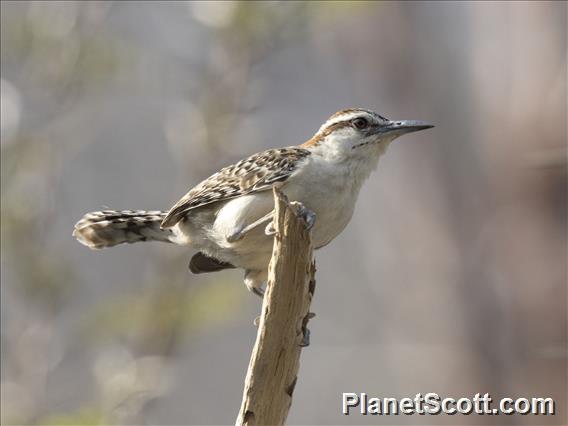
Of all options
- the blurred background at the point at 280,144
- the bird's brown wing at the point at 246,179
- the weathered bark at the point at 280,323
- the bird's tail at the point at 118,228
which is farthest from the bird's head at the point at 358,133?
the blurred background at the point at 280,144

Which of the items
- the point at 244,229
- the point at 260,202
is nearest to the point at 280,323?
the point at 244,229

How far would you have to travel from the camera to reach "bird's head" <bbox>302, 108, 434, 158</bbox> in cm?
480

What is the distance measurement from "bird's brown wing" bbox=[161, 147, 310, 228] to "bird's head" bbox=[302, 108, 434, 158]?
0.16 metres

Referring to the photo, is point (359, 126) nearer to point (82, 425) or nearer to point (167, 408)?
point (82, 425)

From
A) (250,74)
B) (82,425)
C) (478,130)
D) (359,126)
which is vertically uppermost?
(478,130)

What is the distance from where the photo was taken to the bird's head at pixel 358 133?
480 cm

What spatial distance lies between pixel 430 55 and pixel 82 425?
21.0 ft

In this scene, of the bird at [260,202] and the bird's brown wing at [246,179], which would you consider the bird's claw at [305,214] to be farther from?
the bird's brown wing at [246,179]

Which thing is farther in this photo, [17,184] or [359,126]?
[17,184]

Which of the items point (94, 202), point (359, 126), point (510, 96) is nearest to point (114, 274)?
point (94, 202)

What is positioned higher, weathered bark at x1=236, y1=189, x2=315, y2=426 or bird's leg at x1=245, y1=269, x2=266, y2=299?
bird's leg at x1=245, y1=269, x2=266, y2=299

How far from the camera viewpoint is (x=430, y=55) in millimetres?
10297

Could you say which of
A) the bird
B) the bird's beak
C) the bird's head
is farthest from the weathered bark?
the bird's beak

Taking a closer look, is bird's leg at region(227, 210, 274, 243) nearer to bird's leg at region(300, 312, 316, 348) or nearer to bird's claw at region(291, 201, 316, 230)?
bird's claw at region(291, 201, 316, 230)
